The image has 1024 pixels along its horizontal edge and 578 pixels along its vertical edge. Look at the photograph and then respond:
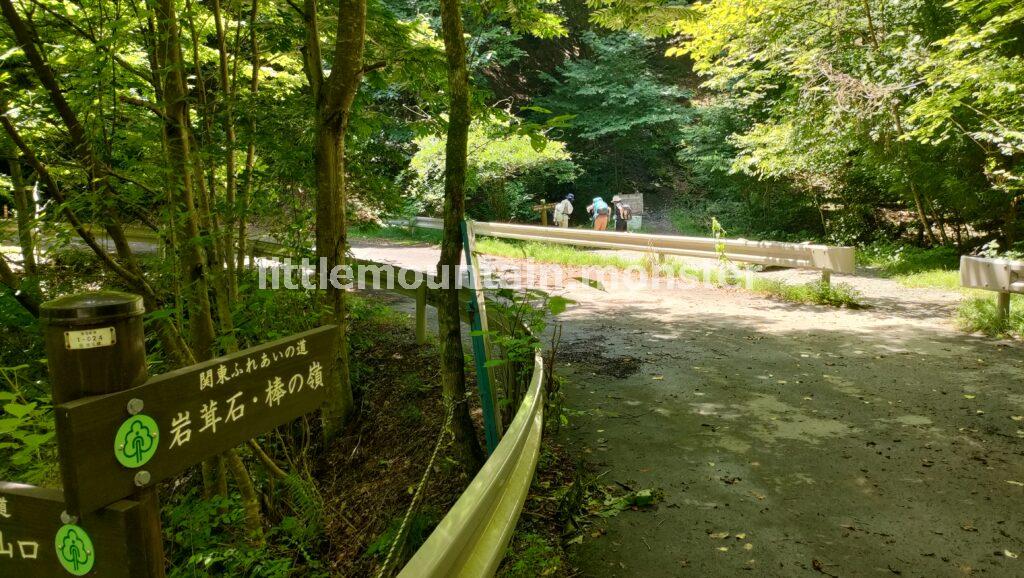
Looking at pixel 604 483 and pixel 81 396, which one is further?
pixel 604 483

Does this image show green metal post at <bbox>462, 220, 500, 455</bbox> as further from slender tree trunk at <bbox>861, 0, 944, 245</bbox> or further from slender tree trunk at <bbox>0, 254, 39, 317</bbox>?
slender tree trunk at <bbox>861, 0, 944, 245</bbox>

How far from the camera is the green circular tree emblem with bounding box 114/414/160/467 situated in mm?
1563

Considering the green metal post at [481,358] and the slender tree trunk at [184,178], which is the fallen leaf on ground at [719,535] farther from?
the slender tree trunk at [184,178]

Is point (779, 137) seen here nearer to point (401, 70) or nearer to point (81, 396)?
point (401, 70)

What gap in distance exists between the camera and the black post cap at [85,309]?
148cm

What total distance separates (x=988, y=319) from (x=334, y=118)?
25.5 ft

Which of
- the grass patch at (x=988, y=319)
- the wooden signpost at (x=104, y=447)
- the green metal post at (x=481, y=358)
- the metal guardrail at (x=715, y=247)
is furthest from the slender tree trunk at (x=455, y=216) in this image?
the grass patch at (x=988, y=319)

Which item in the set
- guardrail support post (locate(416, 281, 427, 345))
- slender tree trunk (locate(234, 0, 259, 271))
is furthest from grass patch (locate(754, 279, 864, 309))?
slender tree trunk (locate(234, 0, 259, 271))

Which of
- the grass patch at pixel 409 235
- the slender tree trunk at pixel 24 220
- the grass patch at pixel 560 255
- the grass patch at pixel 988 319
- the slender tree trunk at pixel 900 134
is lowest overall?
the grass patch at pixel 988 319

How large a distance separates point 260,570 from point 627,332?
5791 millimetres

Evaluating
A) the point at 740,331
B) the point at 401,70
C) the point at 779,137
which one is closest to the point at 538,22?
the point at 401,70

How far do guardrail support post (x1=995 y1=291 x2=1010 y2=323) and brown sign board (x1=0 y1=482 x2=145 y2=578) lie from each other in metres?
8.92

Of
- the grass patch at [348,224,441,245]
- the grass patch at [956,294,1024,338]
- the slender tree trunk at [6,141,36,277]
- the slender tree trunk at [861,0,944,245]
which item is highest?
the slender tree trunk at [861,0,944,245]

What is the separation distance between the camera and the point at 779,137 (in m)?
15.1
